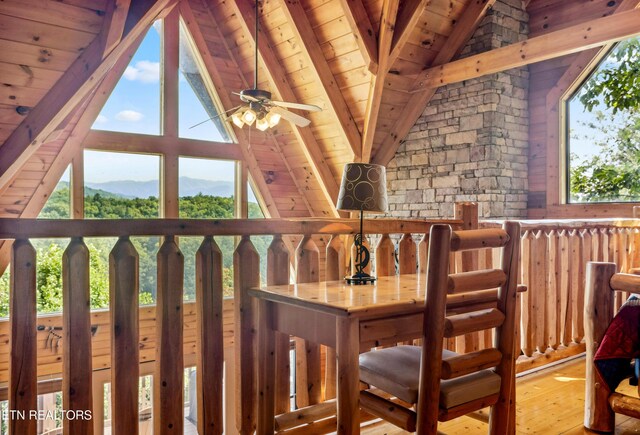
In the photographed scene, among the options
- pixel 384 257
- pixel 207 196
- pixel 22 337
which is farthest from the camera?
pixel 207 196

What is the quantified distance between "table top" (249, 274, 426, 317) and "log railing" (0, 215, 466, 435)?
15cm

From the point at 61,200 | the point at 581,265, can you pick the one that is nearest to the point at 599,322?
the point at 581,265

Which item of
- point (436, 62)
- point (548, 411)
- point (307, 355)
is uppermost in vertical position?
point (436, 62)

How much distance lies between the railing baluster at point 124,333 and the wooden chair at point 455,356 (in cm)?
83

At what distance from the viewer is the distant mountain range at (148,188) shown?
6.27m

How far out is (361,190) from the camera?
2.11 meters

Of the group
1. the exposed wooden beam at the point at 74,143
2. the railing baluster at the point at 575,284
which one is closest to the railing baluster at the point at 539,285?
the railing baluster at the point at 575,284

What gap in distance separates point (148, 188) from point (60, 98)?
2.40 metres

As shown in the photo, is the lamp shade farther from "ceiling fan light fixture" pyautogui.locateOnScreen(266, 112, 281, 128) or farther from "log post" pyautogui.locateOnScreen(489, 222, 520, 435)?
"ceiling fan light fixture" pyautogui.locateOnScreen(266, 112, 281, 128)

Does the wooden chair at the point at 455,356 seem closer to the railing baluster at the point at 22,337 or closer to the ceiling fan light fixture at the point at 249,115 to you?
the railing baluster at the point at 22,337

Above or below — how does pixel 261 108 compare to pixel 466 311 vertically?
above

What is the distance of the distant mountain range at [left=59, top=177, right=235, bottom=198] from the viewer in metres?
6.27

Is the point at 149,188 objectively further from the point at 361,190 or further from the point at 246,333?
the point at 361,190

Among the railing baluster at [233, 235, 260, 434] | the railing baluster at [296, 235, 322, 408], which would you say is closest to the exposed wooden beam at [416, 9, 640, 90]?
the railing baluster at [296, 235, 322, 408]
